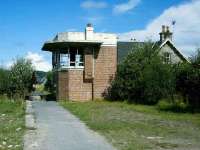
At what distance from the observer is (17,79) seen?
145 feet

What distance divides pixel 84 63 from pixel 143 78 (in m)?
5.77

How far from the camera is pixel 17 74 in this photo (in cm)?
4438

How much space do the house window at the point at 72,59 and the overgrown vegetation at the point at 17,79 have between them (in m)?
4.19

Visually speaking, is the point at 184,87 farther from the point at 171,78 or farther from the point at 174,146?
the point at 174,146

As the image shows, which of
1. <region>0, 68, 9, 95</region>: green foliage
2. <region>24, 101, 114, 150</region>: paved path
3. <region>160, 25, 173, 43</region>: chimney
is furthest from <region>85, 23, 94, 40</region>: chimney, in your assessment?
<region>24, 101, 114, 150</region>: paved path

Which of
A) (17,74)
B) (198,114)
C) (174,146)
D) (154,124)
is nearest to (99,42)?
(17,74)

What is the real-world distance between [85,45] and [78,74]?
2.40 m

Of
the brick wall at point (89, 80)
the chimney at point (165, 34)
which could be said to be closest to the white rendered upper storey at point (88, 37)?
the brick wall at point (89, 80)

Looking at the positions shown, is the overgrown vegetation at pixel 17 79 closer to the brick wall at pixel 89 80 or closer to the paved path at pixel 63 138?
the brick wall at pixel 89 80

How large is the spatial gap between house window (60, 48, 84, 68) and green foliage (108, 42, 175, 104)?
3.21 meters

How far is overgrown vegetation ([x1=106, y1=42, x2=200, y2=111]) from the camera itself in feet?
108

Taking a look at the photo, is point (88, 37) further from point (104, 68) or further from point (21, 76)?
point (21, 76)

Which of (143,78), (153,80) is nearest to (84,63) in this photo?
(143,78)

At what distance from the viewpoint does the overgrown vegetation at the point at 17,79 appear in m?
43.7
